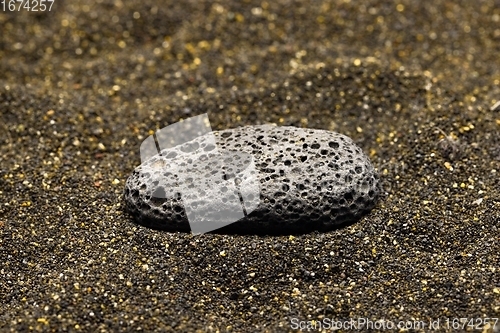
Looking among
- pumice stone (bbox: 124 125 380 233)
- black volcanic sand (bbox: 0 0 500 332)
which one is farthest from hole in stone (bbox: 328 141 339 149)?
black volcanic sand (bbox: 0 0 500 332)

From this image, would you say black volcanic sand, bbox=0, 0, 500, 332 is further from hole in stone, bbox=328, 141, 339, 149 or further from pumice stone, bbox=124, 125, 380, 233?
hole in stone, bbox=328, 141, 339, 149

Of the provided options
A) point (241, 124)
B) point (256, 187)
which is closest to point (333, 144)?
point (256, 187)

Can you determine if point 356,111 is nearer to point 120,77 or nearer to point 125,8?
point 120,77

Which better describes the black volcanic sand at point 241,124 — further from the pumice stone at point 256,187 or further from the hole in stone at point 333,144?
the hole in stone at point 333,144

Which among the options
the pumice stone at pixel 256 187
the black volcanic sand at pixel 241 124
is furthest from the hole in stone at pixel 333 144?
the black volcanic sand at pixel 241 124

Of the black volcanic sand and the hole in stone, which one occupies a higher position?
the hole in stone

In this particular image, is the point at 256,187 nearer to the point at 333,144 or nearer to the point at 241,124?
the point at 333,144
